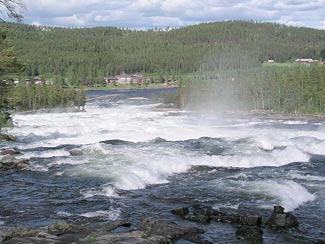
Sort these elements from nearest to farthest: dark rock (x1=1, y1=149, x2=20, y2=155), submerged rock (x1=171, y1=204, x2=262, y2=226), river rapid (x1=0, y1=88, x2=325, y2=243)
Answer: submerged rock (x1=171, y1=204, x2=262, y2=226)
river rapid (x1=0, y1=88, x2=325, y2=243)
dark rock (x1=1, y1=149, x2=20, y2=155)

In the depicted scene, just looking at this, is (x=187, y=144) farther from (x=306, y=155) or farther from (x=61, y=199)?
(x=61, y=199)

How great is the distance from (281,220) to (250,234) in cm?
197

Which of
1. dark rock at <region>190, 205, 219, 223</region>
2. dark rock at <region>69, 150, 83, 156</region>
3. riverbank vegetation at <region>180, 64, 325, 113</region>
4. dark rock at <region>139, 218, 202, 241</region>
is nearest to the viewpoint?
dark rock at <region>139, 218, 202, 241</region>

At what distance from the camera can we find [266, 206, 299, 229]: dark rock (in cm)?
2069

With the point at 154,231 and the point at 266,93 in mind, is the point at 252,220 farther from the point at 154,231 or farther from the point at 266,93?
the point at 266,93

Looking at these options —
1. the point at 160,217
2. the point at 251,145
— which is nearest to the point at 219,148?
the point at 251,145

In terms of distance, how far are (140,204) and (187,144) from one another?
72.4 ft

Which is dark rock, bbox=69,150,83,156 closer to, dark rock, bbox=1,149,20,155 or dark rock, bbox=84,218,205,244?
dark rock, bbox=1,149,20,155

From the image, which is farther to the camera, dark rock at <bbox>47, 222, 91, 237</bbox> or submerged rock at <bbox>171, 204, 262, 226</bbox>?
submerged rock at <bbox>171, 204, 262, 226</bbox>

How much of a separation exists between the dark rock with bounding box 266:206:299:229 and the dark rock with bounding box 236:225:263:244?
0.82 metres

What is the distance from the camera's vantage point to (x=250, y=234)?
1959cm

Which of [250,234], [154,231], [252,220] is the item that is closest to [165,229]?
[154,231]

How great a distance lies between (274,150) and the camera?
133 ft

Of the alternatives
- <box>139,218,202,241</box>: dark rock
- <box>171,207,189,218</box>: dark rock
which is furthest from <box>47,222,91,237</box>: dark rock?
<box>171,207,189,218</box>: dark rock
